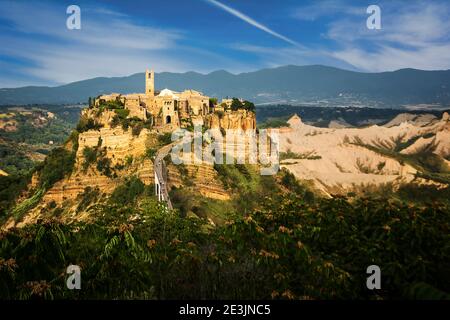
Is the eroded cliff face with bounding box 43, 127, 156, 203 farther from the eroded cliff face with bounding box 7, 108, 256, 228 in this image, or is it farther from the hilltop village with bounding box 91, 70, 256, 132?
the hilltop village with bounding box 91, 70, 256, 132

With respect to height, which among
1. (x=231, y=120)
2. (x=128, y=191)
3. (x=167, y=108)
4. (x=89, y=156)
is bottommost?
(x=128, y=191)

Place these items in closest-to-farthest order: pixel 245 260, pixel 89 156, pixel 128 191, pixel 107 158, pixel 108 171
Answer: pixel 245 260 → pixel 128 191 → pixel 108 171 → pixel 107 158 → pixel 89 156

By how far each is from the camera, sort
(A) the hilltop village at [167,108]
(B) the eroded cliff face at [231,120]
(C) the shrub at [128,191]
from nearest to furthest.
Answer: (C) the shrub at [128,191] < (A) the hilltop village at [167,108] < (B) the eroded cliff face at [231,120]

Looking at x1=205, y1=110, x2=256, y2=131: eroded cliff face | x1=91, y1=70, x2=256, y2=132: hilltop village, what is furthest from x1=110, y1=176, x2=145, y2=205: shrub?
x1=205, y1=110, x2=256, y2=131: eroded cliff face

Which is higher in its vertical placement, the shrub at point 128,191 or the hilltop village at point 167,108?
the hilltop village at point 167,108

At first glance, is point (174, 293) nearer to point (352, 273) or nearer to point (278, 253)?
point (278, 253)

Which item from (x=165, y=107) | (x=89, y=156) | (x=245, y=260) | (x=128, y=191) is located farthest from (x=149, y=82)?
(x=245, y=260)

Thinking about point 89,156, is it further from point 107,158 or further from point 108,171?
point 108,171

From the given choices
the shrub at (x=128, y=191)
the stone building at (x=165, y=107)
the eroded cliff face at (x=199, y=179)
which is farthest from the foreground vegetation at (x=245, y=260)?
the stone building at (x=165, y=107)

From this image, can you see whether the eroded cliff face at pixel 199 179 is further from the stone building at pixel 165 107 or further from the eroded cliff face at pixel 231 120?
the eroded cliff face at pixel 231 120
